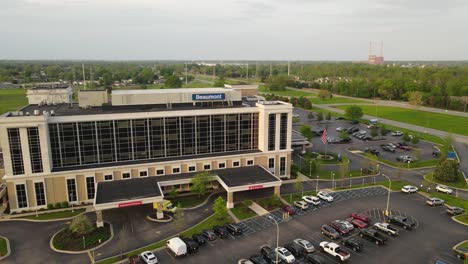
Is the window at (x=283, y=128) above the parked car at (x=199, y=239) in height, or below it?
above

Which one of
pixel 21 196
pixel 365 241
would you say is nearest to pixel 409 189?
pixel 365 241

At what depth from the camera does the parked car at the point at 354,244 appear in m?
48.0

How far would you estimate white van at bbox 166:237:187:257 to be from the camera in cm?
4647

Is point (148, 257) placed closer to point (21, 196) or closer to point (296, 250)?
point (296, 250)

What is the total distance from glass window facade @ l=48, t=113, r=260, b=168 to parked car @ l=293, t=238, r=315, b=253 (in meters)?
29.2

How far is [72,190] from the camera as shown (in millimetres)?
62625

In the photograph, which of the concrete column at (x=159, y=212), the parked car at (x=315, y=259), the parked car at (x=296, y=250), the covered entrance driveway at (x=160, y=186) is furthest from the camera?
the concrete column at (x=159, y=212)

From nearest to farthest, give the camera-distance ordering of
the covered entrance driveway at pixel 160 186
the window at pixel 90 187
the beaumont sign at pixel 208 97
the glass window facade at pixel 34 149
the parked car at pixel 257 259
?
the parked car at pixel 257 259 < the covered entrance driveway at pixel 160 186 < the glass window facade at pixel 34 149 < the window at pixel 90 187 < the beaumont sign at pixel 208 97

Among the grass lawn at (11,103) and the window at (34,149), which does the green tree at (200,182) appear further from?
the grass lawn at (11,103)

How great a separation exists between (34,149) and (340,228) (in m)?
52.3

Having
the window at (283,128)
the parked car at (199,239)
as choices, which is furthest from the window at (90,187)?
the window at (283,128)

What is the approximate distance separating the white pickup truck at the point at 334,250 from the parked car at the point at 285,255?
5209 millimetres

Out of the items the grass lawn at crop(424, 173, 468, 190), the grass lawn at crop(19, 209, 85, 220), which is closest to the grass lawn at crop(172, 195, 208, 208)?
the grass lawn at crop(19, 209, 85, 220)

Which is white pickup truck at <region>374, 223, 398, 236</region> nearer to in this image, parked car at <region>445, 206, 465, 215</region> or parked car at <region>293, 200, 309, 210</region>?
parked car at <region>293, 200, 309, 210</region>
